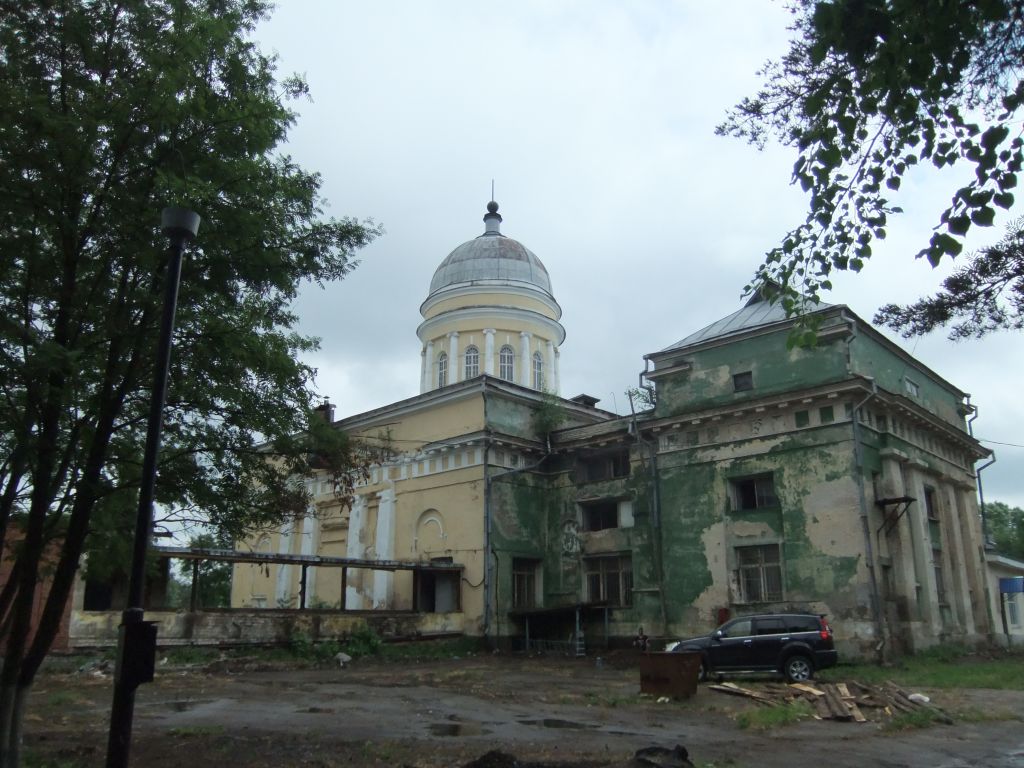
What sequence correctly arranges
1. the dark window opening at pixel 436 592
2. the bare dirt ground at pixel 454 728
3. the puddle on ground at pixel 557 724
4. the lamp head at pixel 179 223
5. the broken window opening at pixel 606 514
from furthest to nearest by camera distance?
the dark window opening at pixel 436 592 < the broken window opening at pixel 606 514 < the puddle on ground at pixel 557 724 < the bare dirt ground at pixel 454 728 < the lamp head at pixel 179 223

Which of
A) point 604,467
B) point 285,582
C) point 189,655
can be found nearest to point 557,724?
point 189,655

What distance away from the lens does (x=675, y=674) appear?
15.6 m

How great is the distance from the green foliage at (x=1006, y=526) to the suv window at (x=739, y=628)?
59.5m

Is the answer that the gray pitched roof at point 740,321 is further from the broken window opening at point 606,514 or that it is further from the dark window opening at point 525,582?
the dark window opening at point 525,582

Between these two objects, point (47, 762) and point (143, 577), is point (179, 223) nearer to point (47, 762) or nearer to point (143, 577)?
point (143, 577)

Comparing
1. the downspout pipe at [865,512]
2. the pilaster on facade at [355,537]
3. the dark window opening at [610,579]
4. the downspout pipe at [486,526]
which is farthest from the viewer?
the pilaster on facade at [355,537]

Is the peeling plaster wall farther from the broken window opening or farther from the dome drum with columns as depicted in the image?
the dome drum with columns

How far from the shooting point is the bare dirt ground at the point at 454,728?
9.79m

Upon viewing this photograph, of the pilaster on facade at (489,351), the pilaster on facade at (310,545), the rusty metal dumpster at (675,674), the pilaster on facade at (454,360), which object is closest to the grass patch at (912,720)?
the rusty metal dumpster at (675,674)

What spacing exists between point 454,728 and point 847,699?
702 centimetres

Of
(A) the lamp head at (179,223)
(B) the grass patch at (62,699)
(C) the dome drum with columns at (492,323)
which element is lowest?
(B) the grass patch at (62,699)

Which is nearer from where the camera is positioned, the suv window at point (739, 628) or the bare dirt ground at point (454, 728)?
the bare dirt ground at point (454, 728)

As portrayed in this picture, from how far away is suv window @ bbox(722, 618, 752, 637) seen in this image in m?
18.8

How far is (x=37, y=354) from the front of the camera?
7.23 meters
